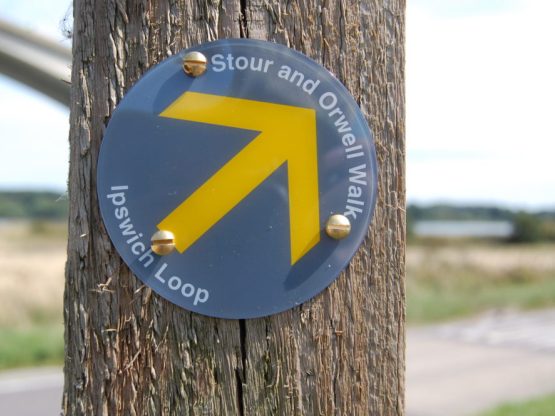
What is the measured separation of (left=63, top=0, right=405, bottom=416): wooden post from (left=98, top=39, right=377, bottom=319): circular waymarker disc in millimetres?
28

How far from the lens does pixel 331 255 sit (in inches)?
39.3

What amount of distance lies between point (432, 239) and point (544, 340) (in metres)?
14.5

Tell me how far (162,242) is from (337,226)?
25 cm

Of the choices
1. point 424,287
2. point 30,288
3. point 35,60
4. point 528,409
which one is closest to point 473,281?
point 424,287

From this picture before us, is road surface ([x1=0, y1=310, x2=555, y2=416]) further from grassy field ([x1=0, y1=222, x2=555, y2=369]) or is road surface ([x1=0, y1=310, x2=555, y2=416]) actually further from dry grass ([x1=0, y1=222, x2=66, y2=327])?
dry grass ([x1=0, y1=222, x2=66, y2=327])

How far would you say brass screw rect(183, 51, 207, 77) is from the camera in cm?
99

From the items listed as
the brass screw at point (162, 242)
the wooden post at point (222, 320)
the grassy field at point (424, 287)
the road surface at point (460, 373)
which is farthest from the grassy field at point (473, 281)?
the brass screw at point (162, 242)

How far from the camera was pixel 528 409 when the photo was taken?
6809mm

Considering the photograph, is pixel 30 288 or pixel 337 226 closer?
pixel 337 226

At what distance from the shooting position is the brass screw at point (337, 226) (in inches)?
38.8

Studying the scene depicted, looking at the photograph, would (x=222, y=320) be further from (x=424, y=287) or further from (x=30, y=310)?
(x=424, y=287)

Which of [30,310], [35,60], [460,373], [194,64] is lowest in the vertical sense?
[460,373]

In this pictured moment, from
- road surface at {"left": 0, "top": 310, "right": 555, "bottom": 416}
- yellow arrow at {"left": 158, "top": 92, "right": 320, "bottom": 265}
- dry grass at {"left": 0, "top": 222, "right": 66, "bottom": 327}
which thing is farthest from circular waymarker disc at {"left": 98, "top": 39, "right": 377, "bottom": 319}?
dry grass at {"left": 0, "top": 222, "right": 66, "bottom": 327}

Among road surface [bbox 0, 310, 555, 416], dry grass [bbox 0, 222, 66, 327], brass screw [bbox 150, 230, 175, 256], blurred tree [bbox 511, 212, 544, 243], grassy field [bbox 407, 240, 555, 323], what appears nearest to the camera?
brass screw [bbox 150, 230, 175, 256]
